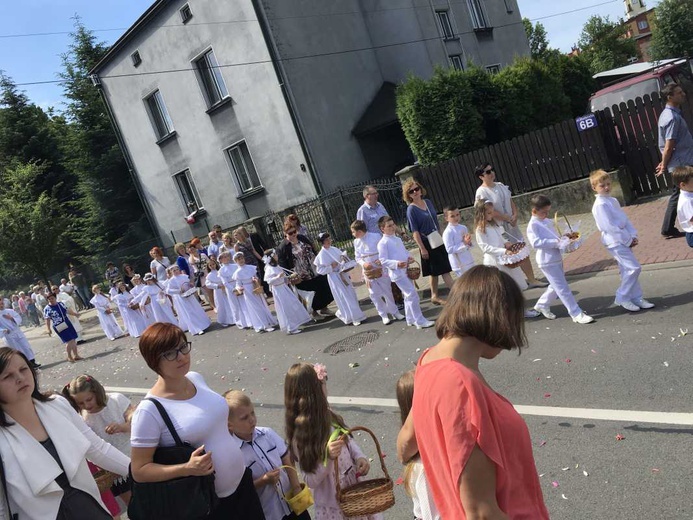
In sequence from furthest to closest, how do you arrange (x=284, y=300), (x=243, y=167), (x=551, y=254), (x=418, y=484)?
(x=243, y=167), (x=284, y=300), (x=551, y=254), (x=418, y=484)

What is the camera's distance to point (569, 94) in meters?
28.7

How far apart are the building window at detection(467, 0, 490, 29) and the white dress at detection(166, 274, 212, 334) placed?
20438 millimetres

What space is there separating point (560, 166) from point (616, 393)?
9.85 metres

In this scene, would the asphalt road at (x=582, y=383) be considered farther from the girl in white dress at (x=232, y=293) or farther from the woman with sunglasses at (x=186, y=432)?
the girl in white dress at (x=232, y=293)

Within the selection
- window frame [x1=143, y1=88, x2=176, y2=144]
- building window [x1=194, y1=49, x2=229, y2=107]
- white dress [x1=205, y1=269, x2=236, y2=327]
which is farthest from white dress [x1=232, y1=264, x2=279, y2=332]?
window frame [x1=143, y1=88, x2=176, y2=144]

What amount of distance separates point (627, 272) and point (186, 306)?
1001cm

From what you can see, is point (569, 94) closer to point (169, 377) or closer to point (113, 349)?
point (113, 349)

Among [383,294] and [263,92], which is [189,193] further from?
[383,294]

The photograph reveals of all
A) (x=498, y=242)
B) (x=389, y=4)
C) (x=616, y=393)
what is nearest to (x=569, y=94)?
(x=389, y=4)

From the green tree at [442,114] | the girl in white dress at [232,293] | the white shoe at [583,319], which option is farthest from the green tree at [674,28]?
the white shoe at [583,319]

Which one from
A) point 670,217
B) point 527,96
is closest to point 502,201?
point 670,217

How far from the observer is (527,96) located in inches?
885

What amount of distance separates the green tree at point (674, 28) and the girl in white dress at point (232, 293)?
55053mm

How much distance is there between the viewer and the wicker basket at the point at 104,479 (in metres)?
4.04
